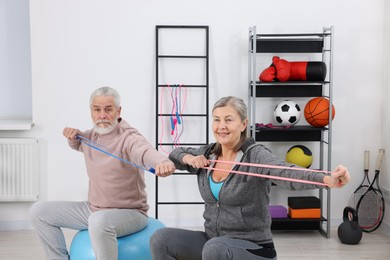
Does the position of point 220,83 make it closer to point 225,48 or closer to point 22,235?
point 225,48

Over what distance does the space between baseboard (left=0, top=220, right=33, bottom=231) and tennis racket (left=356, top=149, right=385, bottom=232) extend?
2.74 m

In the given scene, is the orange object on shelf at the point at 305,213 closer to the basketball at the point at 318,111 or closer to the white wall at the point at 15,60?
the basketball at the point at 318,111

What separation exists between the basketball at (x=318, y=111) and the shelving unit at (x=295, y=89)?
1.7 inches

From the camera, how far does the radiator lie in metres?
4.62

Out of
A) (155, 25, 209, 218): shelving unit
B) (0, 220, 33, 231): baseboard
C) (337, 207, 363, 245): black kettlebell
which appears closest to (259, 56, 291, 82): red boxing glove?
(155, 25, 209, 218): shelving unit

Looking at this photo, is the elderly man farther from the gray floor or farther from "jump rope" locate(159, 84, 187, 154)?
"jump rope" locate(159, 84, 187, 154)

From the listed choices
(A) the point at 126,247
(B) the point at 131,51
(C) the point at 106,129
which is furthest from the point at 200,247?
(B) the point at 131,51

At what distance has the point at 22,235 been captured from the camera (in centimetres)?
456

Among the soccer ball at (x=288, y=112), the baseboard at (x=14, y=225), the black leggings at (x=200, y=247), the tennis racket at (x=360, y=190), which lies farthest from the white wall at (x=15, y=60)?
the tennis racket at (x=360, y=190)

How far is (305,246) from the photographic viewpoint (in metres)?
4.27

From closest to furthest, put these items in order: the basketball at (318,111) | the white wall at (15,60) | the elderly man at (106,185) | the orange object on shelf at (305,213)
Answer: the elderly man at (106,185), the basketball at (318,111), the orange object on shelf at (305,213), the white wall at (15,60)

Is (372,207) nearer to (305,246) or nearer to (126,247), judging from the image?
(305,246)

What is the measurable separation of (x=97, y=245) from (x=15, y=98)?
101 inches

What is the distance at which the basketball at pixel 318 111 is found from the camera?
4406 millimetres
